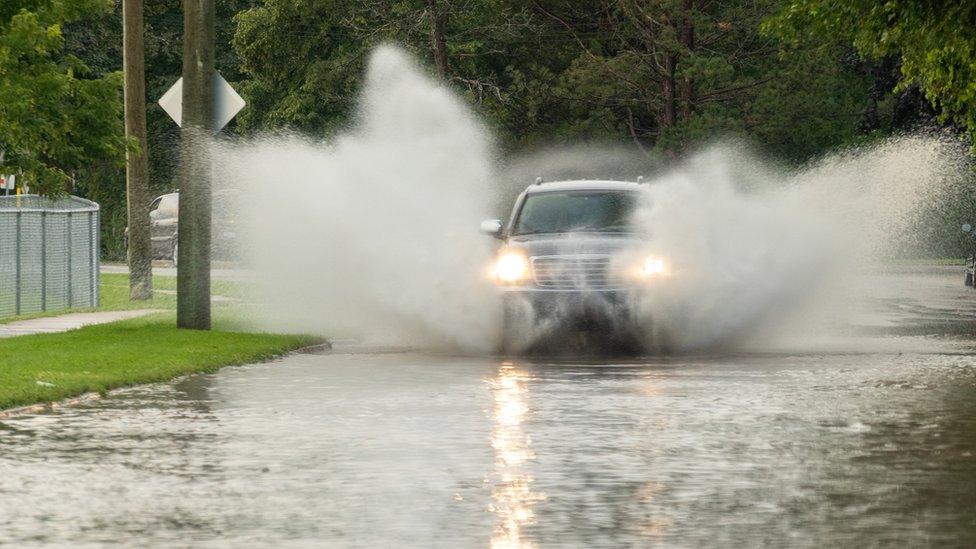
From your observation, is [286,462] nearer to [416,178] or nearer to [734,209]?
[734,209]

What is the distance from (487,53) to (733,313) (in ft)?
141

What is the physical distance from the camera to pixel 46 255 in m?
32.5

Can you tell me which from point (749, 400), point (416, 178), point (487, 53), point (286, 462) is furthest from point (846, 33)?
point (487, 53)

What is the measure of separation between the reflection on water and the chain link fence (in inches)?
561

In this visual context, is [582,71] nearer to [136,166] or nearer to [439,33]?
[439,33]

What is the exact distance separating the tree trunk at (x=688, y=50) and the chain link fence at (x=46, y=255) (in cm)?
2985

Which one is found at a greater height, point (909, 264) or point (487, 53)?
point (487, 53)

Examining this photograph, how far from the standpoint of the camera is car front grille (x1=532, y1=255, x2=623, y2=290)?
894 inches

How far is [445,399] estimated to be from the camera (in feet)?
55.3

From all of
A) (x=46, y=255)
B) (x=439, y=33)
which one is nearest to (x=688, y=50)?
(x=439, y=33)

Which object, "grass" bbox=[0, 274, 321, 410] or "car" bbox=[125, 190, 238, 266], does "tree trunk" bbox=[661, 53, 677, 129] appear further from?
"grass" bbox=[0, 274, 321, 410]

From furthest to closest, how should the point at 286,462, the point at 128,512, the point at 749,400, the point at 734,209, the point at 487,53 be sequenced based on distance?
the point at 487,53, the point at 734,209, the point at 749,400, the point at 286,462, the point at 128,512

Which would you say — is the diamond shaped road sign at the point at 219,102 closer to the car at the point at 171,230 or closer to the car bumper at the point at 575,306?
the car bumper at the point at 575,306

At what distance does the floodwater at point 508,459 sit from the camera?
33.1ft
